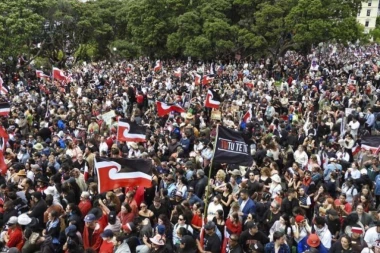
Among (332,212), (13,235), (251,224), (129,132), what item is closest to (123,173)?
(13,235)

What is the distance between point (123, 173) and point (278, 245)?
→ 119 inches

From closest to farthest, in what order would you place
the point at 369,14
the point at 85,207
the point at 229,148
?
the point at 85,207 → the point at 229,148 → the point at 369,14

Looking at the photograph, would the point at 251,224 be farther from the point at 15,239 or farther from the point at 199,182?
the point at 15,239

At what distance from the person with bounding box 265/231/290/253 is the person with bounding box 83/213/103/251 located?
2.58 metres

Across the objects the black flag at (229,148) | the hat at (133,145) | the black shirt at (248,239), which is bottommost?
the hat at (133,145)

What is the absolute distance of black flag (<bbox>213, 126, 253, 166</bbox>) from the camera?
832cm

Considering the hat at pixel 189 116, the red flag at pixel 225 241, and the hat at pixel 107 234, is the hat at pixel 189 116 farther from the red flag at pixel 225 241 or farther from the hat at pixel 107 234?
the hat at pixel 107 234

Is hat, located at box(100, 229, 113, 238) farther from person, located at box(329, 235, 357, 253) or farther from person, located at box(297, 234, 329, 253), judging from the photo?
person, located at box(329, 235, 357, 253)

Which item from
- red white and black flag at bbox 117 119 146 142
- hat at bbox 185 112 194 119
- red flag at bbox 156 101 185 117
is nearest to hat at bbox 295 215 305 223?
red white and black flag at bbox 117 119 146 142

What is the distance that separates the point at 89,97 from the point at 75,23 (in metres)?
17.3

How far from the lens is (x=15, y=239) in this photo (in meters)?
7.03

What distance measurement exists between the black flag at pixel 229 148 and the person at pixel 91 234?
2.39 meters

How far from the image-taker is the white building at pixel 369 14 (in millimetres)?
96750

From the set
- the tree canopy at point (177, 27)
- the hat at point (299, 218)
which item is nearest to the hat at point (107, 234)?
the hat at point (299, 218)
